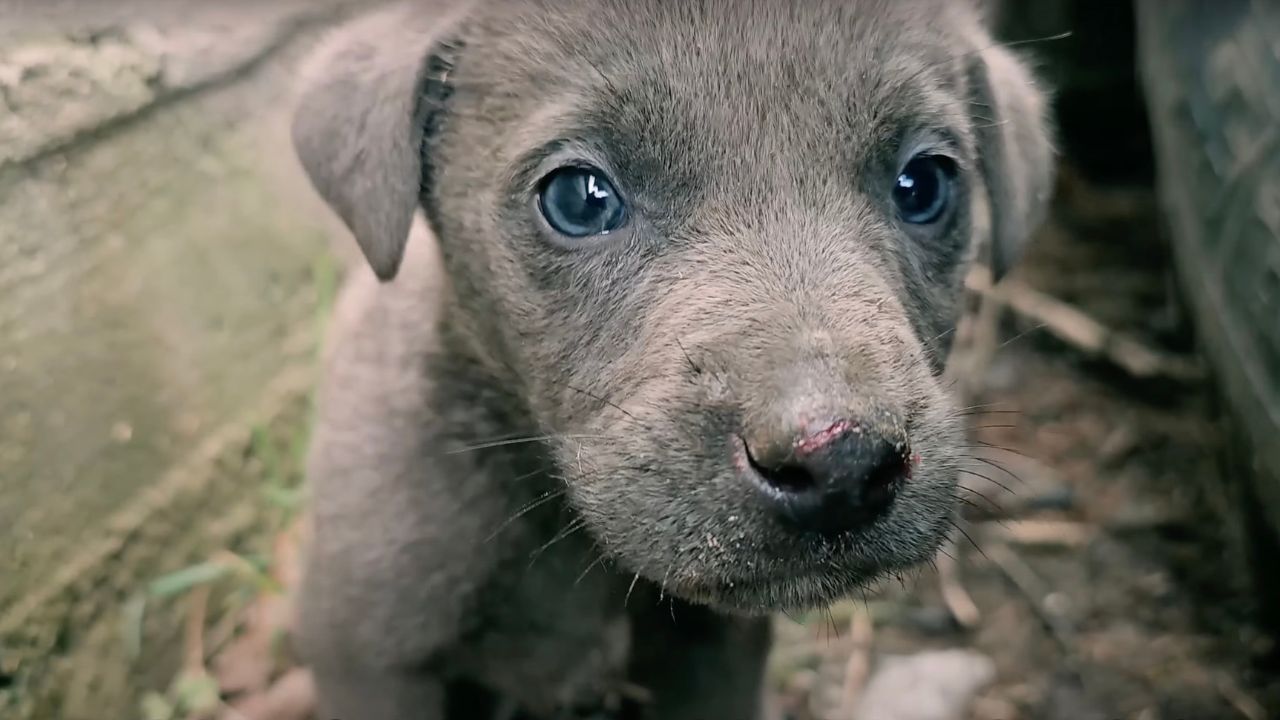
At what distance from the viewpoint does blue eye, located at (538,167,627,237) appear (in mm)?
1994

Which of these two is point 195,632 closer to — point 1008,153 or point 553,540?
point 553,540

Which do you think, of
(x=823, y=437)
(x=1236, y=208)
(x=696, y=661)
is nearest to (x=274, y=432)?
(x=696, y=661)

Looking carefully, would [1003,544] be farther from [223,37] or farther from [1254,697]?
[223,37]

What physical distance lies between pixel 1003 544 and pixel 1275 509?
943 millimetres

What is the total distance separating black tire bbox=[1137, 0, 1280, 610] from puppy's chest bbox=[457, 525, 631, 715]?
1353 mm

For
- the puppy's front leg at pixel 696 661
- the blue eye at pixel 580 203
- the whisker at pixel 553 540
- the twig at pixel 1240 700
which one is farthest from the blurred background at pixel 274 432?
the blue eye at pixel 580 203

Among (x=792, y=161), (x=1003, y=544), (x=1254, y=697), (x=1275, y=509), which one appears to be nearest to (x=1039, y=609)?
(x=1003, y=544)

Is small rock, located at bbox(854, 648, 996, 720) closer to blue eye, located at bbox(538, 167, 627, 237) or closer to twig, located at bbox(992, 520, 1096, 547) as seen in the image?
twig, located at bbox(992, 520, 1096, 547)

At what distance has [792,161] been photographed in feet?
6.40

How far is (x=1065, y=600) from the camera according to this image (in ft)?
10.7

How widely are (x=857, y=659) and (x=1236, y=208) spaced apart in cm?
139

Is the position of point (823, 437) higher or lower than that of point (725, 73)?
lower

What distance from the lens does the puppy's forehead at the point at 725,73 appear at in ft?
6.32

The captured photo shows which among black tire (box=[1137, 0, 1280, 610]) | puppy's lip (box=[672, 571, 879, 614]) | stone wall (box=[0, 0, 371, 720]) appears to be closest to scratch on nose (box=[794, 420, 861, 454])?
puppy's lip (box=[672, 571, 879, 614])
